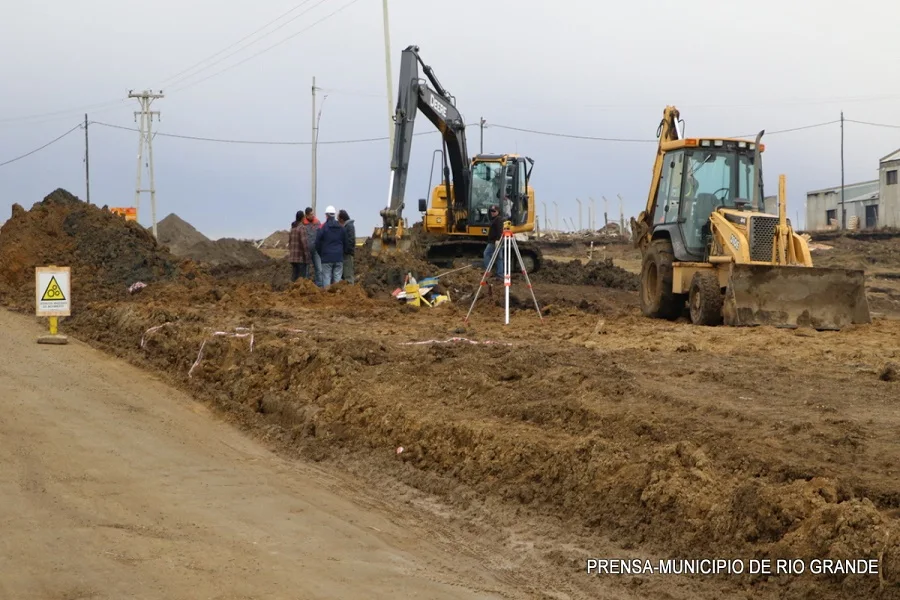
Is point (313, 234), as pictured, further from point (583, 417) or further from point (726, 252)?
point (583, 417)

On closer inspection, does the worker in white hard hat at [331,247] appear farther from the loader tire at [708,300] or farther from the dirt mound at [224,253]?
the dirt mound at [224,253]

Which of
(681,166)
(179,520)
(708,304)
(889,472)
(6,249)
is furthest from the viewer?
(6,249)

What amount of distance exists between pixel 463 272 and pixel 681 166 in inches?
326

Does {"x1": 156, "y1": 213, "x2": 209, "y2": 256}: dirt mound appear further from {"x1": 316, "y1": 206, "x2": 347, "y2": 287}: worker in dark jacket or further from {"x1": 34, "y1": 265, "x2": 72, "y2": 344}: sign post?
{"x1": 34, "y1": 265, "x2": 72, "y2": 344}: sign post

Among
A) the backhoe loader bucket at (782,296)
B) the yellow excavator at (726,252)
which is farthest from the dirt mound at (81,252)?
the backhoe loader bucket at (782,296)

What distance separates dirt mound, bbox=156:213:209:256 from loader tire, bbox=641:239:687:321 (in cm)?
4358

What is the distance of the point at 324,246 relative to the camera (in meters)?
20.4

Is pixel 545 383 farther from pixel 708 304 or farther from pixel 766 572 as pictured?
pixel 708 304

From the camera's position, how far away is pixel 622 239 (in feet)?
169

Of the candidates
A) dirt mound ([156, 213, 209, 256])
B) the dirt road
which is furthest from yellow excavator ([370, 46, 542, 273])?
dirt mound ([156, 213, 209, 256])

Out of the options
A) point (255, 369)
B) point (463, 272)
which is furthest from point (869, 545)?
point (463, 272)

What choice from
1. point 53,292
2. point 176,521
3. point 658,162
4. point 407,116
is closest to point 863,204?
point 407,116

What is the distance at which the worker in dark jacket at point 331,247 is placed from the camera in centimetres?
2008

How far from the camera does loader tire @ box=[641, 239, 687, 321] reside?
17453 millimetres
